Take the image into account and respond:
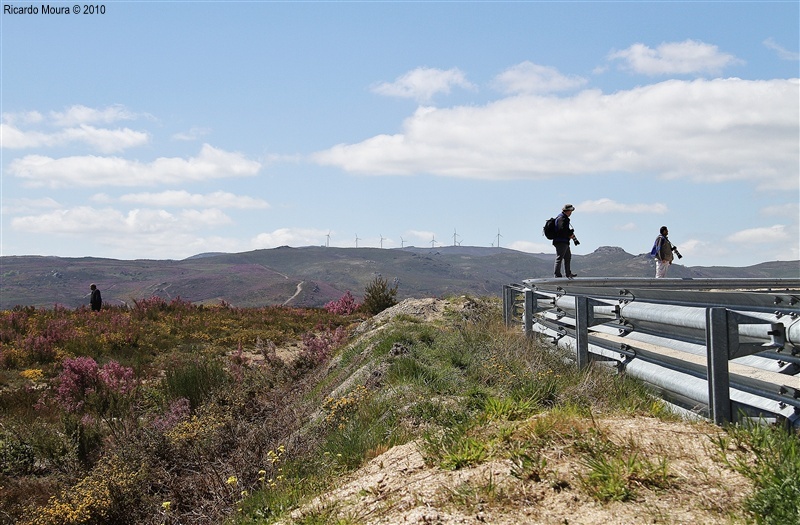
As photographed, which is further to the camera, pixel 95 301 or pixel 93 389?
pixel 95 301

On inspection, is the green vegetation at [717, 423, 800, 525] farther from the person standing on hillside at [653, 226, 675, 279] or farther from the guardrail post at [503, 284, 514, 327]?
the person standing on hillside at [653, 226, 675, 279]

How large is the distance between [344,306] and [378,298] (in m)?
1.79

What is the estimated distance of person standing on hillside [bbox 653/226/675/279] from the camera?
2100 centimetres

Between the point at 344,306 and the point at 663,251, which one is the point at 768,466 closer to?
the point at 663,251

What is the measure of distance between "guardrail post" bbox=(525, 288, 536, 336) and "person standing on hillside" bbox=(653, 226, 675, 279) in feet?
36.9

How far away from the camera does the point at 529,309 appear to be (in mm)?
11062

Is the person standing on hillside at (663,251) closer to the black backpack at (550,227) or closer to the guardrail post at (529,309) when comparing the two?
the black backpack at (550,227)

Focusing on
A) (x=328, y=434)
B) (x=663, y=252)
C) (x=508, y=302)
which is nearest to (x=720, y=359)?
(x=328, y=434)

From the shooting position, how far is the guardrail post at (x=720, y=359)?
15.5ft

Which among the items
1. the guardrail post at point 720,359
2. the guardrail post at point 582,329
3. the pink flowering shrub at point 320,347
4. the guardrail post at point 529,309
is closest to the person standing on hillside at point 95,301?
the pink flowering shrub at point 320,347

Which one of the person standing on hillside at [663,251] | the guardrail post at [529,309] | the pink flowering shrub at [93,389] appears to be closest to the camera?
the guardrail post at [529,309]

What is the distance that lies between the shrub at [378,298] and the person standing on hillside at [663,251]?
10620mm

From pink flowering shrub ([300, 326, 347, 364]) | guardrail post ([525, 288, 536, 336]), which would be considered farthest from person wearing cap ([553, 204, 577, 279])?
guardrail post ([525, 288, 536, 336])

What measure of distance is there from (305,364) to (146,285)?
184 meters
